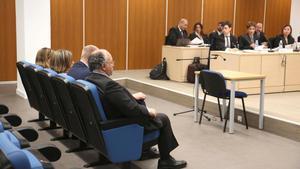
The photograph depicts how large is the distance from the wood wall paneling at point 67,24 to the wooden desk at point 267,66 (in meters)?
3.58

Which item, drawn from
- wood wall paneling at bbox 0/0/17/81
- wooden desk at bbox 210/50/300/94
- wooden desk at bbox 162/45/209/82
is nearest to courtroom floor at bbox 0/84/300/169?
wooden desk at bbox 210/50/300/94

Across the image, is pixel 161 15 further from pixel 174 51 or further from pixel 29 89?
pixel 29 89

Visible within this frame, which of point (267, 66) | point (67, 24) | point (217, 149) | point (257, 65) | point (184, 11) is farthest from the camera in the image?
point (184, 11)

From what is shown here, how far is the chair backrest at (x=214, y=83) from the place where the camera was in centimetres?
533

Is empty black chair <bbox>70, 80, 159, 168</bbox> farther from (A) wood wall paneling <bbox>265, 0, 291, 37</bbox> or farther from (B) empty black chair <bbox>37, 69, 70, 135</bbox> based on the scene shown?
(A) wood wall paneling <bbox>265, 0, 291, 37</bbox>

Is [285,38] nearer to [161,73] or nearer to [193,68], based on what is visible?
Result: [193,68]

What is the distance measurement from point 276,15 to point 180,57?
19.1 ft

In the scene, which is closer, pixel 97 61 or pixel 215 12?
pixel 97 61

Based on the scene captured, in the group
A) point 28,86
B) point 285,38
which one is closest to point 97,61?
point 28,86

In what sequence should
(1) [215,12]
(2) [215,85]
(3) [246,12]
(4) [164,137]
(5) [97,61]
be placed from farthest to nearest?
(3) [246,12] → (1) [215,12] → (2) [215,85] → (4) [164,137] → (5) [97,61]

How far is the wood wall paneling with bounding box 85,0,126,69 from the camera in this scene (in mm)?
9977

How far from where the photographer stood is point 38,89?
4.98 metres

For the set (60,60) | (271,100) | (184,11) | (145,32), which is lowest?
(271,100)

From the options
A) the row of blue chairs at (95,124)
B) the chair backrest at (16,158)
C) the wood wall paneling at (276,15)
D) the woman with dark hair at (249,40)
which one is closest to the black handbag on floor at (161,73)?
the woman with dark hair at (249,40)
